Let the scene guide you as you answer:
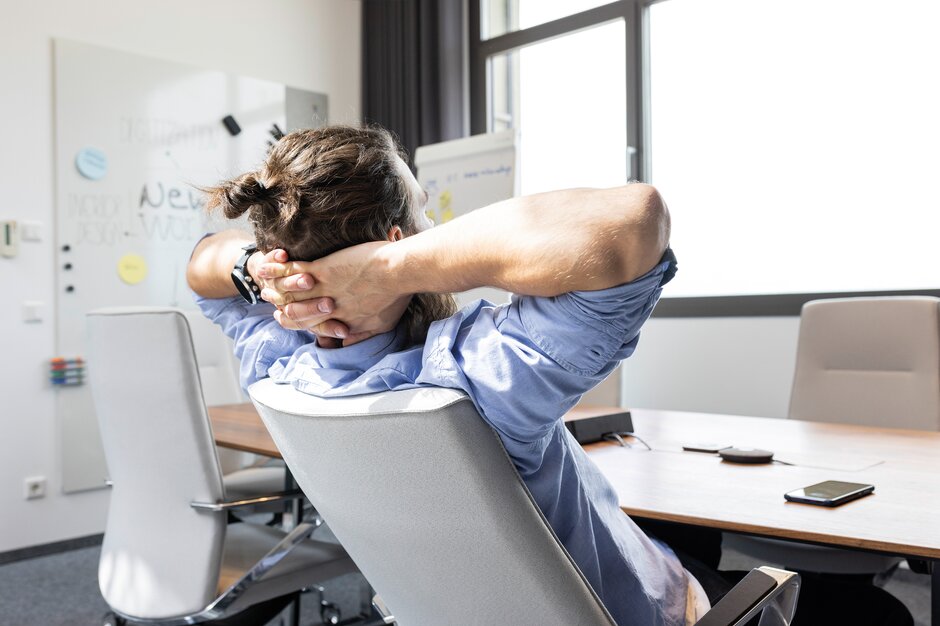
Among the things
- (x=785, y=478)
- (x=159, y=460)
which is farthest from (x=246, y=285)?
(x=785, y=478)

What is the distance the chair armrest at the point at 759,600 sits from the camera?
88 centimetres

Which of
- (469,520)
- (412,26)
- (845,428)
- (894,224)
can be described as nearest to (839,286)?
(894,224)

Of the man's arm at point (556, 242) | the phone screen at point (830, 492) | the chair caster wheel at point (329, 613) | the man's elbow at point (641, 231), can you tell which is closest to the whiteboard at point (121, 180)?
the chair caster wheel at point (329, 613)

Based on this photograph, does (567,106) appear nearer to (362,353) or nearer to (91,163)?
(91,163)

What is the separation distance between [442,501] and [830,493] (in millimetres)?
744

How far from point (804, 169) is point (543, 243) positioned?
10.8 feet

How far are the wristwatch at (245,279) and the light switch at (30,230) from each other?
3.15 m

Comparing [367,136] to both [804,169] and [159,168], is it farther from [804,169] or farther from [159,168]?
[159,168]

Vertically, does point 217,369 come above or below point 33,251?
below

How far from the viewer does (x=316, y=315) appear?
94cm

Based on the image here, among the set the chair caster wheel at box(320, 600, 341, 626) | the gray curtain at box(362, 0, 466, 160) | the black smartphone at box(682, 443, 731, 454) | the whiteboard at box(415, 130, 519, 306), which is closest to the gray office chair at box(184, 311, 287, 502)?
the chair caster wheel at box(320, 600, 341, 626)

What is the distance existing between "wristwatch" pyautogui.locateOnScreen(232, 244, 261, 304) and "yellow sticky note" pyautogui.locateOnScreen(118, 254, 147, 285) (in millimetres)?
3274

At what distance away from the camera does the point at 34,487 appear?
3.74 m

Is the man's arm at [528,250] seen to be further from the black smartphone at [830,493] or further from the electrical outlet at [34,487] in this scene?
the electrical outlet at [34,487]
